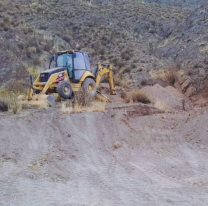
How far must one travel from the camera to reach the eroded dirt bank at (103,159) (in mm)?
7297

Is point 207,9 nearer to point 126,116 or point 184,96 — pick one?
point 184,96

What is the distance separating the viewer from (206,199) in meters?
7.09

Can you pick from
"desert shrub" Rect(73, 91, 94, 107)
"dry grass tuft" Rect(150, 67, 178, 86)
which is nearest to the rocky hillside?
A: "dry grass tuft" Rect(150, 67, 178, 86)

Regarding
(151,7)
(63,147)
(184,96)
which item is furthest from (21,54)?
(151,7)

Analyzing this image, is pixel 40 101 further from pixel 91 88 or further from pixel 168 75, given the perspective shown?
pixel 168 75

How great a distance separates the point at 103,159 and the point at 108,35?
2737cm

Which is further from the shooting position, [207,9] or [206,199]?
[207,9]

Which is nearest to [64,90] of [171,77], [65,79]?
[65,79]

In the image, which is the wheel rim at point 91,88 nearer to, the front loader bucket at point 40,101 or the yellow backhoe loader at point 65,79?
the yellow backhoe loader at point 65,79

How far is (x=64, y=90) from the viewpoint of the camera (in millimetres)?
16203

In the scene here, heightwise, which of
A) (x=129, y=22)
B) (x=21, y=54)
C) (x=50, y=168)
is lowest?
(x=50, y=168)

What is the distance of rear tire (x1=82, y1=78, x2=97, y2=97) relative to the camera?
1739 centimetres

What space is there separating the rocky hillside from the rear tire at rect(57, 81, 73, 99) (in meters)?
4.17

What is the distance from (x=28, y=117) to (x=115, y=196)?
20.9 ft
